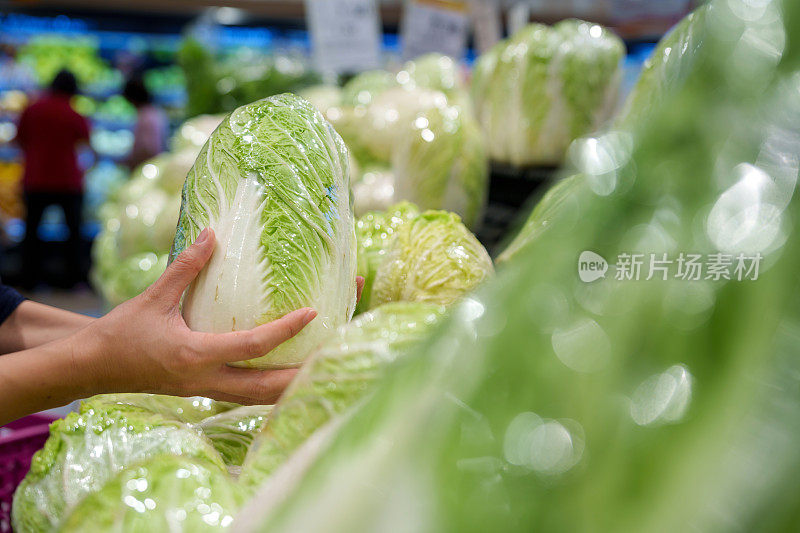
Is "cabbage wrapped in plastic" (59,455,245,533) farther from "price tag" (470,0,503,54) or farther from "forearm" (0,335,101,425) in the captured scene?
"price tag" (470,0,503,54)

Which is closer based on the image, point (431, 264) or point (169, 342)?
point (169, 342)

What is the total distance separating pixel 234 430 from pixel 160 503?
47 centimetres

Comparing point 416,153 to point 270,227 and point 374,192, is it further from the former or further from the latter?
point 270,227

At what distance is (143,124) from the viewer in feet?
24.9

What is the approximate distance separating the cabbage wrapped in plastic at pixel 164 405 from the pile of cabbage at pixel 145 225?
140cm

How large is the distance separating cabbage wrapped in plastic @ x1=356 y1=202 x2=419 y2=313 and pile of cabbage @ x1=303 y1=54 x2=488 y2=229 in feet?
2.04

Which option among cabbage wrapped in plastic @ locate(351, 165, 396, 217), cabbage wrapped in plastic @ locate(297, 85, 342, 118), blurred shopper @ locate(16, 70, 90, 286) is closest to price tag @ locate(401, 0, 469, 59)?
cabbage wrapped in plastic @ locate(297, 85, 342, 118)

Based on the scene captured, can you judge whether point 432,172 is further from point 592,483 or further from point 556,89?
point 592,483

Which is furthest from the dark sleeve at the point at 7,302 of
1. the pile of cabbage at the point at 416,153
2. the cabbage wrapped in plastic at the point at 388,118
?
the cabbage wrapped in plastic at the point at 388,118

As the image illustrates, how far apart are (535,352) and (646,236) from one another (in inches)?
4.9

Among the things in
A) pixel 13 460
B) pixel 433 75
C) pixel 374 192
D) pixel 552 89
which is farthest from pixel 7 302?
pixel 433 75

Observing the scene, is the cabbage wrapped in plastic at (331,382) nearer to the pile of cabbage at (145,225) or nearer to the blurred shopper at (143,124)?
the pile of cabbage at (145,225)

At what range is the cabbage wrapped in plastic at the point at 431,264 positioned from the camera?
1438 millimetres

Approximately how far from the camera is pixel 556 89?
105 inches
